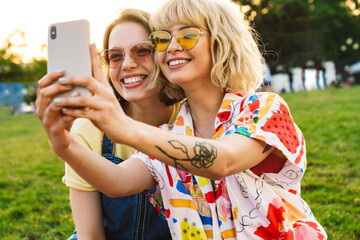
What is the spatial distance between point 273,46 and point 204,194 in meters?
33.6

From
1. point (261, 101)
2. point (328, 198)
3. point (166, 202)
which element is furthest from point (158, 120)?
point (328, 198)

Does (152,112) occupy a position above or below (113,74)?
below

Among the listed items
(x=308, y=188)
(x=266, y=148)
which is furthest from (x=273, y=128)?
(x=308, y=188)

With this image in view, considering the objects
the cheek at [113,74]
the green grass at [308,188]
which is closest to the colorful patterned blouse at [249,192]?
the cheek at [113,74]

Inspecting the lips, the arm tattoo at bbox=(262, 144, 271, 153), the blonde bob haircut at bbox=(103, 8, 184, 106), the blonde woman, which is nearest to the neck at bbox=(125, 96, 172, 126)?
the blonde bob haircut at bbox=(103, 8, 184, 106)

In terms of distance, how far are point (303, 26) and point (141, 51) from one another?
34.5 m

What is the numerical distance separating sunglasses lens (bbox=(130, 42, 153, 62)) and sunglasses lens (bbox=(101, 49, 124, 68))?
0.10 metres

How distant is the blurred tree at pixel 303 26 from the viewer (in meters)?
32.5

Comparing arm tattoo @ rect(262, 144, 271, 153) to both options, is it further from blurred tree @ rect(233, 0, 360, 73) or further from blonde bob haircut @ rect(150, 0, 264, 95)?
blurred tree @ rect(233, 0, 360, 73)

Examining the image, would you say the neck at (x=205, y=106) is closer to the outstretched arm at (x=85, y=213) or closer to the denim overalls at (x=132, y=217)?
the denim overalls at (x=132, y=217)

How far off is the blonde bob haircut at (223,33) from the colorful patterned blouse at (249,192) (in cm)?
13

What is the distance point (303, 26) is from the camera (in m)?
34.0

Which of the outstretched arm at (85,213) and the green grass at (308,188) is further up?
the outstretched arm at (85,213)

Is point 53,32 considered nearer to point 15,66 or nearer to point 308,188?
point 308,188
